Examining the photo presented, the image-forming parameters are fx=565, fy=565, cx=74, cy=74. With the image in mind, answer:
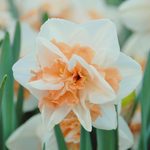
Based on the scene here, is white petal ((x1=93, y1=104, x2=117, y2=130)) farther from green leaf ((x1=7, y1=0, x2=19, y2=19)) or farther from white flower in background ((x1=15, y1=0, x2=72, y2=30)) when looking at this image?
green leaf ((x1=7, y1=0, x2=19, y2=19))

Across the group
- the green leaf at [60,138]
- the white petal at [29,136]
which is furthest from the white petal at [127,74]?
the white petal at [29,136]

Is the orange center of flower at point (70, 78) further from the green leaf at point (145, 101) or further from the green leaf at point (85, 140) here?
the green leaf at point (145, 101)

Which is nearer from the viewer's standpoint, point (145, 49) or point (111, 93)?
point (111, 93)

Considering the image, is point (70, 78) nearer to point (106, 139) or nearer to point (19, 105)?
point (106, 139)

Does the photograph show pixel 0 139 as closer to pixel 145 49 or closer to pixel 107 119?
pixel 107 119

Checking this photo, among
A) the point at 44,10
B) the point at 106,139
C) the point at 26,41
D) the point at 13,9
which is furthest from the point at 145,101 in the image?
the point at 13,9

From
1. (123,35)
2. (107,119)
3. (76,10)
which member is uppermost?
(107,119)

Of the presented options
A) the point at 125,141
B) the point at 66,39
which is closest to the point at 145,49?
the point at 125,141
